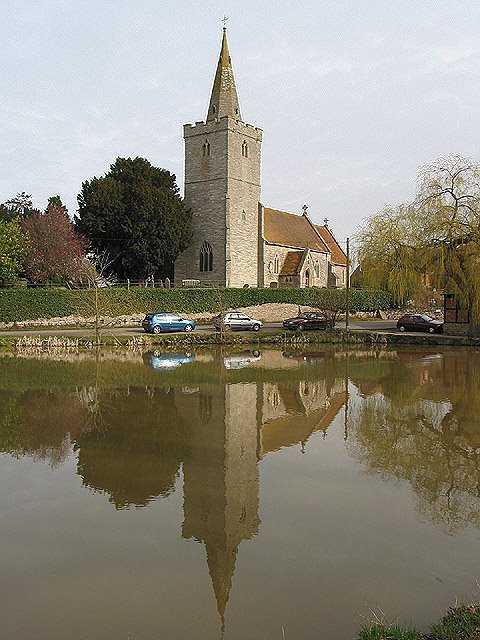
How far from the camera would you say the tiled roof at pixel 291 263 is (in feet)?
187

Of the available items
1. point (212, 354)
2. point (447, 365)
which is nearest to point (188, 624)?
point (447, 365)

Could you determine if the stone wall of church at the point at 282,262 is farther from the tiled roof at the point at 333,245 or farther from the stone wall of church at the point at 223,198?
the tiled roof at the point at 333,245

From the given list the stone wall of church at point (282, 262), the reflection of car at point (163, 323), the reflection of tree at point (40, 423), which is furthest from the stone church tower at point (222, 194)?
the reflection of tree at point (40, 423)

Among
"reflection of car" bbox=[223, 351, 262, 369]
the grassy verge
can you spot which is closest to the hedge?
"reflection of car" bbox=[223, 351, 262, 369]

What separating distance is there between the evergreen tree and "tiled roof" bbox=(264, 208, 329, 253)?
421 inches

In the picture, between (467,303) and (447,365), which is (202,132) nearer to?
(467,303)

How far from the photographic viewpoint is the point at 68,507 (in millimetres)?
8250

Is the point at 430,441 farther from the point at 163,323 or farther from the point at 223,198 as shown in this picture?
the point at 223,198

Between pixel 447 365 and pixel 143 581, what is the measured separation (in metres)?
19.5

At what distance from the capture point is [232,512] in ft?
26.5

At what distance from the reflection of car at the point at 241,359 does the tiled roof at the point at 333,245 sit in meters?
39.3

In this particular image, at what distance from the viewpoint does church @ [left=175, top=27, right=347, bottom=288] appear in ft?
172

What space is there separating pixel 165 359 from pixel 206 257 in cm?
2955

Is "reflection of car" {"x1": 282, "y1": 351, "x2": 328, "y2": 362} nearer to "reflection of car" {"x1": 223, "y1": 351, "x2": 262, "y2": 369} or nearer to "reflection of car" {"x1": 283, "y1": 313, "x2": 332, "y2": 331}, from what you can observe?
"reflection of car" {"x1": 223, "y1": 351, "x2": 262, "y2": 369}
